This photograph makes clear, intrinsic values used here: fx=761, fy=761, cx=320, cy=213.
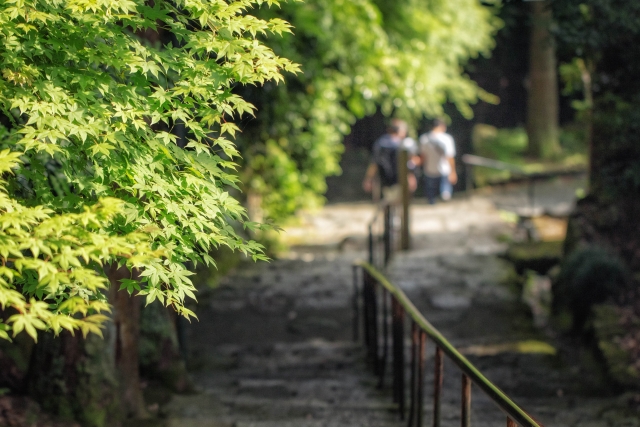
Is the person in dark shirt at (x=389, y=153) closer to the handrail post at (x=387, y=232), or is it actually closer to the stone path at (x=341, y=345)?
the stone path at (x=341, y=345)

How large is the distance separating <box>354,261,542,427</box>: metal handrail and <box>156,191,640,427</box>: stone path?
28 cm

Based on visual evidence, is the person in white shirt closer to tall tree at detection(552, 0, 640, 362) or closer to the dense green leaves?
tall tree at detection(552, 0, 640, 362)

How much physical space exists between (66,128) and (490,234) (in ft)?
36.8

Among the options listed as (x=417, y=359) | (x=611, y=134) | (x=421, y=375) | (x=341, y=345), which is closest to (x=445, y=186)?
(x=611, y=134)

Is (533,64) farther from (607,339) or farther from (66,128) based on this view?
(66,128)

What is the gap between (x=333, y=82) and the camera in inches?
466

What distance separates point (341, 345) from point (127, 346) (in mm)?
3164

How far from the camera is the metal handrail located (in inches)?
123

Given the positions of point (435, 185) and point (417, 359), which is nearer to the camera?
point (417, 359)

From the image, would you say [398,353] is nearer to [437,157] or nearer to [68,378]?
[68,378]

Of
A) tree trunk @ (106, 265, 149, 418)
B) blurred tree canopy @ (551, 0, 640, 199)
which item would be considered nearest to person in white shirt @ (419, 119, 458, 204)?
blurred tree canopy @ (551, 0, 640, 199)

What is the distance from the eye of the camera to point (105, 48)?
3.02m

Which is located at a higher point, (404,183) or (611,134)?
(611,134)

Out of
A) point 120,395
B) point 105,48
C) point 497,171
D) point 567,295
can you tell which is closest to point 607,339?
point 567,295
